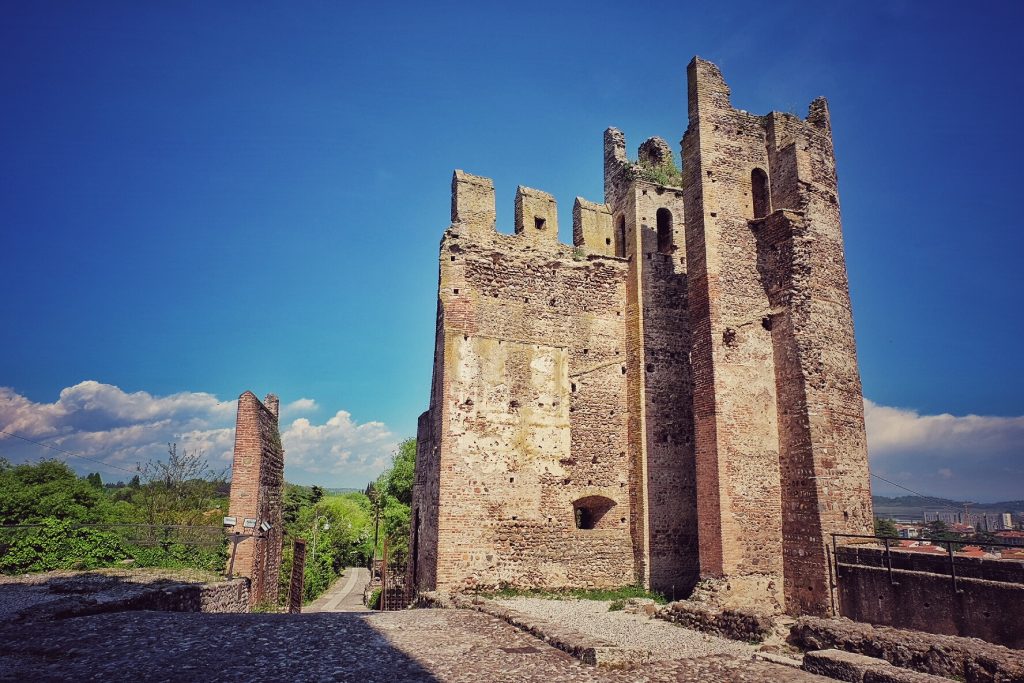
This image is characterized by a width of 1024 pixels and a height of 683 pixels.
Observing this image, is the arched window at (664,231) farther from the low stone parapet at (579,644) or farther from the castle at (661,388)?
the low stone parapet at (579,644)

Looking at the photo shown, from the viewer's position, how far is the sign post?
18.9m

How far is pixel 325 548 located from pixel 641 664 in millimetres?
35459

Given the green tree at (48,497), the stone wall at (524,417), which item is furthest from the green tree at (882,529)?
the green tree at (48,497)

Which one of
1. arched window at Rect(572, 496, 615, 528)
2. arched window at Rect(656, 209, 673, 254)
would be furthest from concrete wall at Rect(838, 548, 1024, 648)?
arched window at Rect(656, 209, 673, 254)

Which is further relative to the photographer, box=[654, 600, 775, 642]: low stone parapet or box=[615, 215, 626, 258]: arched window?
box=[615, 215, 626, 258]: arched window

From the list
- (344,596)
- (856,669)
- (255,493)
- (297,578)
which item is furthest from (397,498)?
(856,669)

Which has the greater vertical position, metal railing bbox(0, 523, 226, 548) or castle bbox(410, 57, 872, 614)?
castle bbox(410, 57, 872, 614)

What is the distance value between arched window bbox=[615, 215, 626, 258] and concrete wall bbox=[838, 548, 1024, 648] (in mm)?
9508

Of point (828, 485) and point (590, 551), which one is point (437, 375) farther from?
point (828, 485)

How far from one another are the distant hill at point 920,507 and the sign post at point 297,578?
28521mm

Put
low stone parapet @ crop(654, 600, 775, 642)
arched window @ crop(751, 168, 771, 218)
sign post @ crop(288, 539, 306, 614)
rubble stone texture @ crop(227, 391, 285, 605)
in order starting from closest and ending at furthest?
low stone parapet @ crop(654, 600, 775, 642) → rubble stone texture @ crop(227, 391, 285, 605) → arched window @ crop(751, 168, 771, 218) → sign post @ crop(288, 539, 306, 614)

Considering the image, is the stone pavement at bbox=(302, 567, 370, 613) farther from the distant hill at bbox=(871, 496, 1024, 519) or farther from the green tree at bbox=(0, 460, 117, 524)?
the distant hill at bbox=(871, 496, 1024, 519)

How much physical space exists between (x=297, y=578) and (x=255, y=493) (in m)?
5.37

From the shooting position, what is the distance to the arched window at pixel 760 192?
16.2 meters
